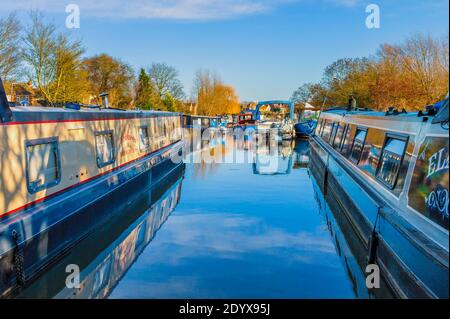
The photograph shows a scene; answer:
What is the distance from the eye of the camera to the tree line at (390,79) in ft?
39.8

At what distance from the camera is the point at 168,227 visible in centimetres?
609

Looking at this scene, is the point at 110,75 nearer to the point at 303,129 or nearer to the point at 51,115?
the point at 303,129

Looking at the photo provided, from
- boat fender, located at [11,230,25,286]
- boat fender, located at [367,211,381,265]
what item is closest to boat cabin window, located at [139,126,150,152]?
boat fender, located at [11,230,25,286]

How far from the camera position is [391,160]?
4.54m

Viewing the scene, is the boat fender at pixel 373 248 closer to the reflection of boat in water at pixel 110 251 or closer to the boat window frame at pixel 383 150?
the boat window frame at pixel 383 150

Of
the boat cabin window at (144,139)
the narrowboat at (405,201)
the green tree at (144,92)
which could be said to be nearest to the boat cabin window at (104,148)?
the boat cabin window at (144,139)

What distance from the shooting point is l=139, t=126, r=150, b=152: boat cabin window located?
29.9 feet

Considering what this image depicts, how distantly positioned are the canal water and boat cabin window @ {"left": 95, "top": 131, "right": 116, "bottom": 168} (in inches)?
38.4

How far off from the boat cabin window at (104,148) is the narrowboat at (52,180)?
0.06 feet

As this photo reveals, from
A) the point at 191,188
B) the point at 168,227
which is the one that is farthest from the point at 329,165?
the point at 168,227

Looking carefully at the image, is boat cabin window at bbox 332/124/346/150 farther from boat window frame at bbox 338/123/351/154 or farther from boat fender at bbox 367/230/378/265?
boat fender at bbox 367/230/378/265

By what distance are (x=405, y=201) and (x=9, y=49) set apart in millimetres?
17645

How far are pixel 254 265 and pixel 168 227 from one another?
6.58 feet
